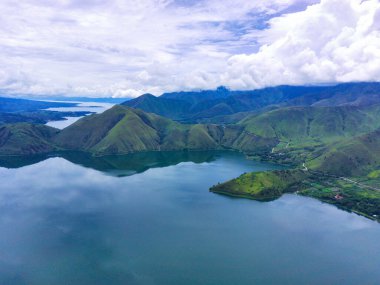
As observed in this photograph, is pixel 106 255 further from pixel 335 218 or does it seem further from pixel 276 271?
pixel 335 218

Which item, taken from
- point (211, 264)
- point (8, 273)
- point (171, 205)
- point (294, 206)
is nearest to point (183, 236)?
point (211, 264)

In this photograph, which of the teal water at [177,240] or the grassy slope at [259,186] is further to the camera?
the grassy slope at [259,186]

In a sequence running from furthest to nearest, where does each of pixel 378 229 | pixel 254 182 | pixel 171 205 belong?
pixel 254 182 < pixel 171 205 < pixel 378 229

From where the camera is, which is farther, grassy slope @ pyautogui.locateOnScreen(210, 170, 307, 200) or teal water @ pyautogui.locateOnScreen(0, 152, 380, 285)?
grassy slope @ pyautogui.locateOnScreen(210, 170, 307, 200)

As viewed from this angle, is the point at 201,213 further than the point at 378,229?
Yes

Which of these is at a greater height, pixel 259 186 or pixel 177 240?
pixel 177 240

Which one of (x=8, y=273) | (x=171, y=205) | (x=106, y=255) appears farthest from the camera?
(x=171, y=205)

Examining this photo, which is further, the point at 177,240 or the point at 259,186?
the point at 259,186
